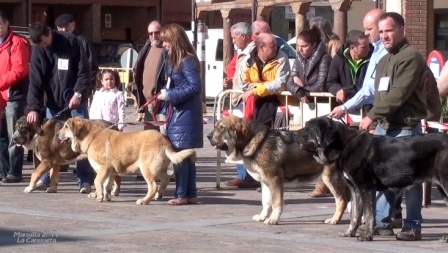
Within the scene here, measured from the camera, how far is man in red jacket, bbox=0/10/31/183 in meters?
14.4

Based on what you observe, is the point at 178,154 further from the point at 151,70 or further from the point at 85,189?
the point at 151,70

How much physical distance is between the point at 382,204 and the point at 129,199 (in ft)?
12.6

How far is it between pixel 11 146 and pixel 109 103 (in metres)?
1.58

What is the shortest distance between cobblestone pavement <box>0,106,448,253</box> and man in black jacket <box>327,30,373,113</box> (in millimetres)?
1447

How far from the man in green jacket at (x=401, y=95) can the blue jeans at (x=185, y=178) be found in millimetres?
2956

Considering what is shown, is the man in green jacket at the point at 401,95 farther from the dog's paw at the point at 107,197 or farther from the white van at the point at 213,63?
the white van at the point at 213,63

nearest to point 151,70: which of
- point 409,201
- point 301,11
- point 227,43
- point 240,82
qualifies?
point 240,82

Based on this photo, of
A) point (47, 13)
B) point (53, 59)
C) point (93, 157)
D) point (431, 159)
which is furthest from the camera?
point (47, 13)

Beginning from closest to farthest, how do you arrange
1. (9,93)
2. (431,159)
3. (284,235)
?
(431,159) → (284,235) → (9,93)

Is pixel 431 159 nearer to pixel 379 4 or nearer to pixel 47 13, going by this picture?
pixel 379 4

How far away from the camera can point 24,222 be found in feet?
36.1

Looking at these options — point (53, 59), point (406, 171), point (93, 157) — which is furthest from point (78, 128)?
point (406, 171)

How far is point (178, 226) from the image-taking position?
10.9m

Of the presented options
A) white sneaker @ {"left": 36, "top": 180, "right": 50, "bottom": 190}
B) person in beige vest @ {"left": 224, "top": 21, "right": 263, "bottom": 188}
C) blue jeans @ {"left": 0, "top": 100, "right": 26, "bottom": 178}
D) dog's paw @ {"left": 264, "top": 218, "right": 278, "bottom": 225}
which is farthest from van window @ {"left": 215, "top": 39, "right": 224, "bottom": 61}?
dog's paw @ {"left": 264, "top": 218, "right": 278, "bottom": 225}
